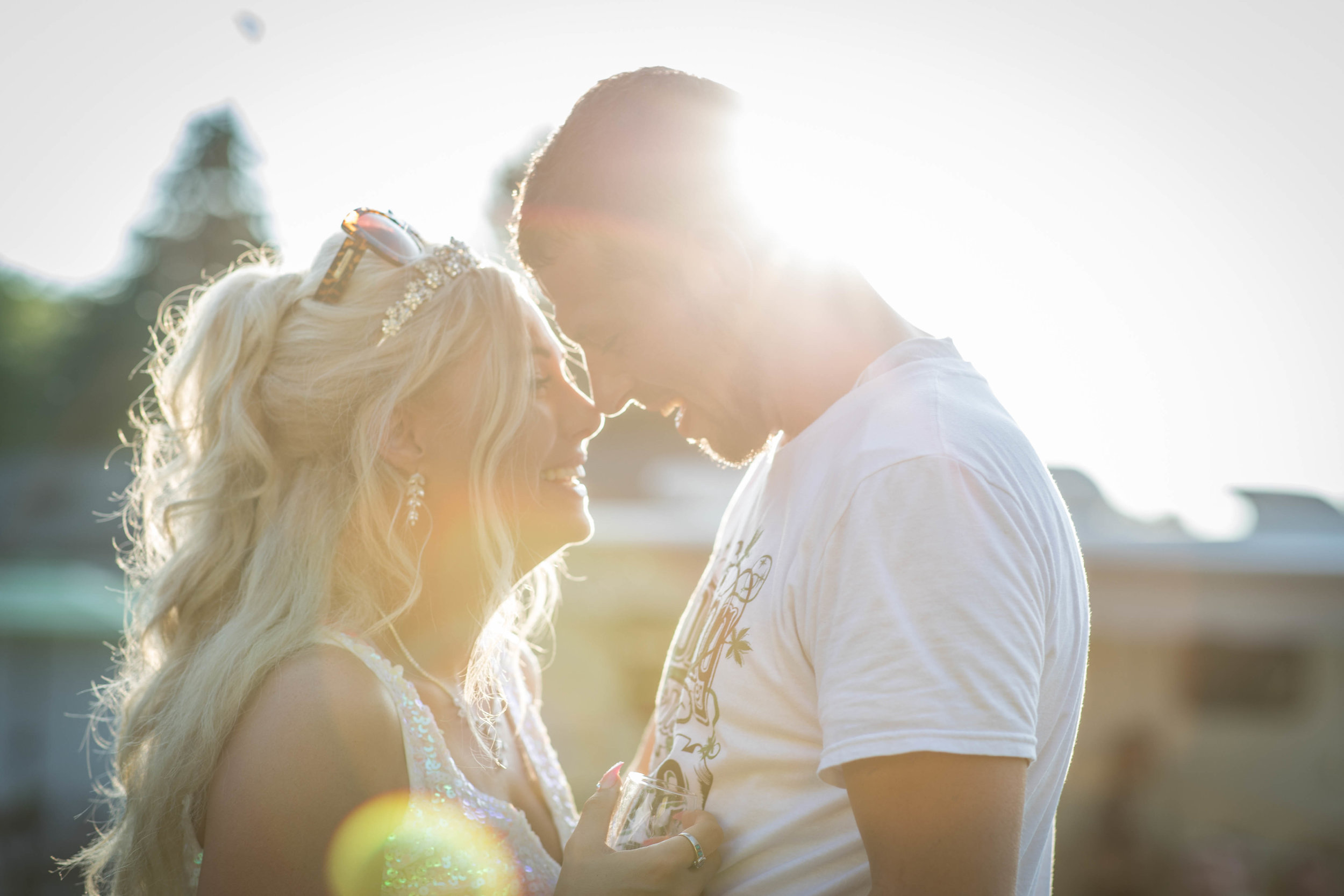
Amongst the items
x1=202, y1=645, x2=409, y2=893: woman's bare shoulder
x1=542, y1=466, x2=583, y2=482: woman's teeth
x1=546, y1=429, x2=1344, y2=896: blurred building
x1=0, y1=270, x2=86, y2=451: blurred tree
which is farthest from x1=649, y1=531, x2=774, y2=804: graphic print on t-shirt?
x1=0, y1=270, x2=86, y2=451: blurred tree

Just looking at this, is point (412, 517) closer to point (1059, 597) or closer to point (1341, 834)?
point (1059, 597)

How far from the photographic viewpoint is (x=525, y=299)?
99.6 inches

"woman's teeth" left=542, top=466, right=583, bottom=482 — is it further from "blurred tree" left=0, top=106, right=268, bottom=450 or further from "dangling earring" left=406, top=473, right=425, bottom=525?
"blurred tree" left=0, top=106, right=268, bottom=450

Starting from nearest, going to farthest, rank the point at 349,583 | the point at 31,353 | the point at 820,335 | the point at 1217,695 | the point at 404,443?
the point at 820,335 → the point at 349,583 → the point at 404,443 → the point at 1217,695 → the point at 31,353

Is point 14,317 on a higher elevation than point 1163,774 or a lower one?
higher

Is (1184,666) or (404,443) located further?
(1184,666)

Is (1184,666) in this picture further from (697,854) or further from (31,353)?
(31,353)

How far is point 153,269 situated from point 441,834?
122 ft

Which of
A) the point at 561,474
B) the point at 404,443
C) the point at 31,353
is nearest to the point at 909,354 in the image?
the point at 561,474

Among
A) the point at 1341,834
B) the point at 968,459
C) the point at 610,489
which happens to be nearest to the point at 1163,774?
the point at 1341,834

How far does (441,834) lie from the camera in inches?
77.4

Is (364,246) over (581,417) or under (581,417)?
over

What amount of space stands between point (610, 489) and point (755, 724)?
946 centimetres

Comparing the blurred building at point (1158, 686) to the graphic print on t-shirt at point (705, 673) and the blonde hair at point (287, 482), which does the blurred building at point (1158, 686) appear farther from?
the graphic print on t-shirt at point (705, 673)
